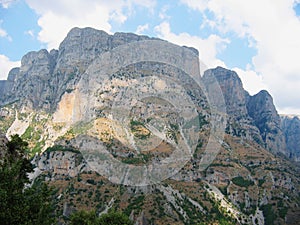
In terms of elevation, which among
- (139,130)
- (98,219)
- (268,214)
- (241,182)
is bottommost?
(268,214)

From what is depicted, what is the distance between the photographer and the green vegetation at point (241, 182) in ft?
469

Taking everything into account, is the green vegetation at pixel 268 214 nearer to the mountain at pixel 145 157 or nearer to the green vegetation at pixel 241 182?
the mountain at pixel 145 157

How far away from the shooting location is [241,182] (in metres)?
144

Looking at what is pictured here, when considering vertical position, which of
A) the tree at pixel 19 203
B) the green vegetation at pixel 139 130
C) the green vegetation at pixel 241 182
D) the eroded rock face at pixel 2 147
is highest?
the green vegetation at pixel 139 130

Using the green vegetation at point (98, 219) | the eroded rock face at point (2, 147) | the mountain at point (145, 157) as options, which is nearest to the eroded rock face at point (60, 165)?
the mountain at point (145, 157)

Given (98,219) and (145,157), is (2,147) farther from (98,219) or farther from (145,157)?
(145,157)

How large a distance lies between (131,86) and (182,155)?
60.0m

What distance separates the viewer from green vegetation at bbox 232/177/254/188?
469ft

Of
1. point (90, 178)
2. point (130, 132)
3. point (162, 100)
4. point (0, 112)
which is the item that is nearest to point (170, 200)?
point (90, 178)

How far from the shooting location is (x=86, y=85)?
620 ft

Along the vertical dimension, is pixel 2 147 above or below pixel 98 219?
above

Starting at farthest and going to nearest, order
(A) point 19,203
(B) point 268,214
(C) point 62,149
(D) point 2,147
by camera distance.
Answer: (C) point 62,149 → (B) point 268,214 → (D) point 2,147 → (A) point 19,203

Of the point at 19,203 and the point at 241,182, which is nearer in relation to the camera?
the point at 19,203

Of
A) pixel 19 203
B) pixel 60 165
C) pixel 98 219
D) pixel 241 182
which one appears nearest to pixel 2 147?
pixel 19 203
